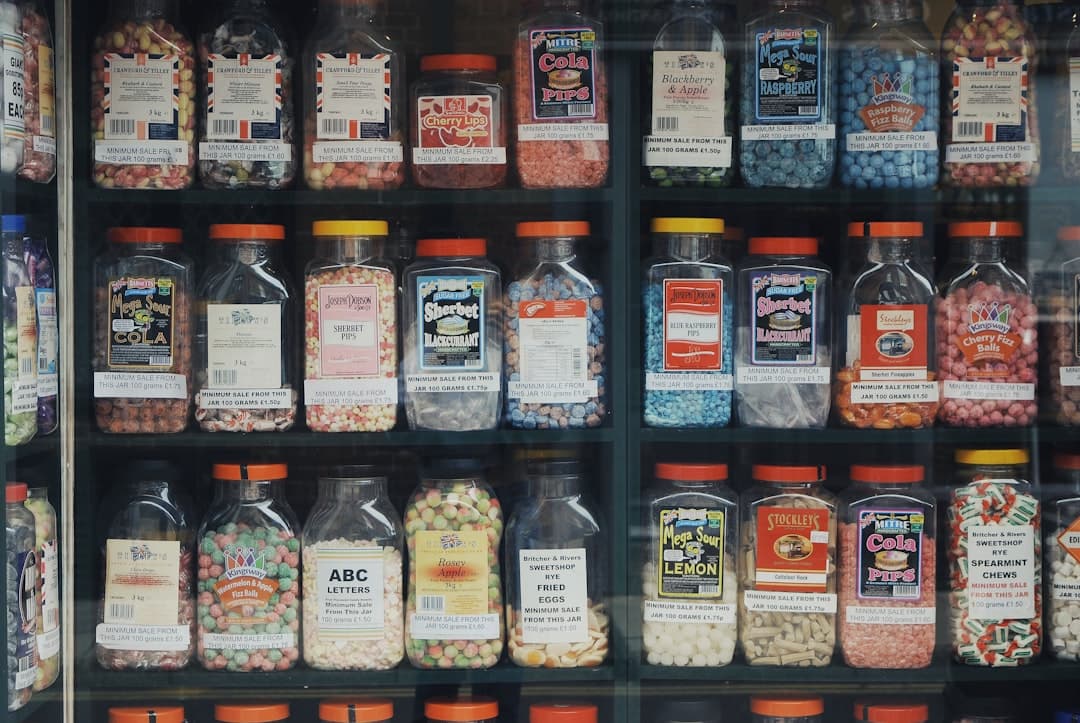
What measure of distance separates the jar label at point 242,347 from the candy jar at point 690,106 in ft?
2.26

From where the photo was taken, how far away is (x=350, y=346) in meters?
1.91

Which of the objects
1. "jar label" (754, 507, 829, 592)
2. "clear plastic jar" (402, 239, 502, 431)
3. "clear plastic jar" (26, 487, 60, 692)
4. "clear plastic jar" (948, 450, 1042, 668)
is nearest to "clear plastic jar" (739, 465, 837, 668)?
"jar label" (754, 507, 829, 592)

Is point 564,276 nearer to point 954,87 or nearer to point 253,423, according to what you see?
point 253,423

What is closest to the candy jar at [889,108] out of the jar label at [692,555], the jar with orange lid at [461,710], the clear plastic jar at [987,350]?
the clear plastic jar at [987,350]

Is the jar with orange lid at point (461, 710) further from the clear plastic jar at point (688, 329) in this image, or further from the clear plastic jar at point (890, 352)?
the clear plastic jar at point (890, 352)

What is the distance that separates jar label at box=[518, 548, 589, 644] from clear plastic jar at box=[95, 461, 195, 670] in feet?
1.73

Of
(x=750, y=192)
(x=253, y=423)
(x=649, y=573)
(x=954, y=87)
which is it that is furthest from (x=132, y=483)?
(x=954, y=87)

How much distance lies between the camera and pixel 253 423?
1918 millimetres

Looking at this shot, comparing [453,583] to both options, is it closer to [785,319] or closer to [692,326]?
[692,326]

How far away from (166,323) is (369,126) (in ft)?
1.54

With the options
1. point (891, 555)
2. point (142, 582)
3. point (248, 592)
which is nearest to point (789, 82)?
point (891, 555)

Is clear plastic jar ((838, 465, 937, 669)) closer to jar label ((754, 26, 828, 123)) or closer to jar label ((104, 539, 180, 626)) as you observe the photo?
jar label ((754, 26, 828, 123))

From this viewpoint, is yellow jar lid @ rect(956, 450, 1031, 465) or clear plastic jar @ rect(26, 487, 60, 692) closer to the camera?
clear plastic jar @ rect(26, 487, 60, 692)

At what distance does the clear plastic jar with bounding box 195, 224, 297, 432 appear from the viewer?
1910 mm
